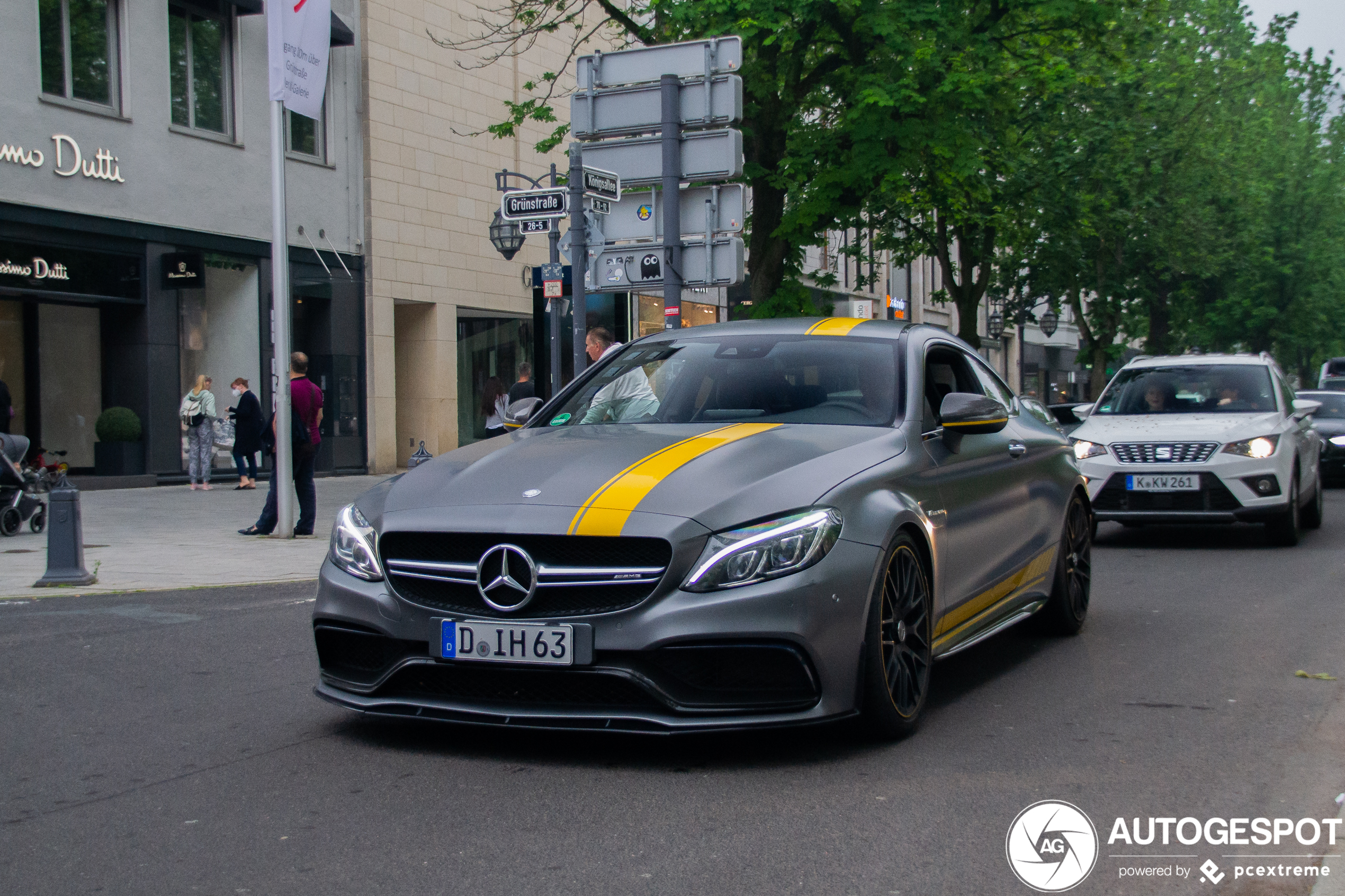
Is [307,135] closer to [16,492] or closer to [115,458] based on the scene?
[115,458]

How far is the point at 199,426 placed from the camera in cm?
2042

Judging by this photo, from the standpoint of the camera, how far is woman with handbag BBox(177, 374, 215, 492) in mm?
20375

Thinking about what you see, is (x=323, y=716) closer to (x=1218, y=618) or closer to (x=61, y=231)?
(x=1218, y=618)

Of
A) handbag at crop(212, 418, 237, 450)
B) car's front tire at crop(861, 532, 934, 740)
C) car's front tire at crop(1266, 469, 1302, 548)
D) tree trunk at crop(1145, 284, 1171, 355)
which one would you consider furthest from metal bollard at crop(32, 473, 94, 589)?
tree trunk at crop(1145, 284, 1171, 355)

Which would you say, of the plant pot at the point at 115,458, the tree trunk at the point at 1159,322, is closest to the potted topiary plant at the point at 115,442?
the plant pot at the point at 115,458

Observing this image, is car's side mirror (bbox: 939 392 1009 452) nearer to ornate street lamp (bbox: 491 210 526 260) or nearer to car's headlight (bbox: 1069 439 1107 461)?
car's headlight (bbox: 1069 439 1107 461)

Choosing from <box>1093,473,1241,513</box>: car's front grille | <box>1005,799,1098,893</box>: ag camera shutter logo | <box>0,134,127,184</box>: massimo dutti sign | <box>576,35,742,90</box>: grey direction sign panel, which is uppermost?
<box>0,134,127,184</box>: massimo dutti sign

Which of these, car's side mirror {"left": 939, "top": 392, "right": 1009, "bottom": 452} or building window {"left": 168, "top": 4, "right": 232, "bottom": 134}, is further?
building window {"left": 168, "top": 4, "right": 232, "bottom": 134}

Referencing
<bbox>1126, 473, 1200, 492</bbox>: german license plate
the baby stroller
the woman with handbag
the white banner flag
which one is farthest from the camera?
the woman with handbag

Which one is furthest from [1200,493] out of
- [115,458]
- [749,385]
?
[115,458]

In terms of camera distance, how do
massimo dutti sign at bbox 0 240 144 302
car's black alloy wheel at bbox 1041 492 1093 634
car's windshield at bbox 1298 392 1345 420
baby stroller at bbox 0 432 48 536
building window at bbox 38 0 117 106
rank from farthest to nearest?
car's windshield at bbox 1298 392 1345 420 < building window at bbox 38 0 117 106 < massimo dutti sign at bbox 0 240 144 302 < baby stroller at bbox 0 432 48 536 < car's black alloy wheel at bbox 1041 492 1093 634

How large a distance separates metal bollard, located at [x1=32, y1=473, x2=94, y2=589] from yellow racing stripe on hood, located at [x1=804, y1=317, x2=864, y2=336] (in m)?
5.77

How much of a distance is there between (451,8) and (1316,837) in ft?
85.9

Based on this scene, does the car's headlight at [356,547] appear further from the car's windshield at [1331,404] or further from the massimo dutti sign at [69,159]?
the car's windshield at [1331,404]
